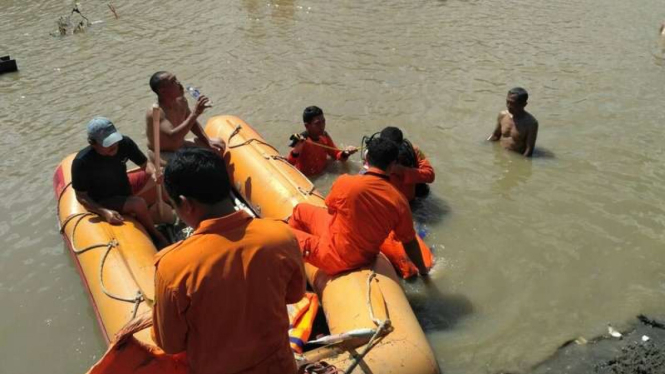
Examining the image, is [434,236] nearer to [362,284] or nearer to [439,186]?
[439,186]

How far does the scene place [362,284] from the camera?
3.68m

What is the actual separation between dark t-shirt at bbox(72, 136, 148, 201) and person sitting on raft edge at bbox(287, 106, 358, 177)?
1647 mm

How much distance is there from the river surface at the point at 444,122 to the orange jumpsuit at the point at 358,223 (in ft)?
2.60

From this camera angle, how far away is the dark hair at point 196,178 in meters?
2.04

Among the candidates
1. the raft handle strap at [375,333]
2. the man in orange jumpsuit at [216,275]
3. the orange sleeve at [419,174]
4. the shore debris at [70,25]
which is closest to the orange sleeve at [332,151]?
the orange sleeve at [419,174]

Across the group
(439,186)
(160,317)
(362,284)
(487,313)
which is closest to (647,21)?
(439,186)

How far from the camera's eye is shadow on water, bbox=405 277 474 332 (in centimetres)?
410

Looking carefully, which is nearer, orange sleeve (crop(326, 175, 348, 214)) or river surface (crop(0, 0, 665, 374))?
orange sleeve (crop(326, 175, 348, 214))

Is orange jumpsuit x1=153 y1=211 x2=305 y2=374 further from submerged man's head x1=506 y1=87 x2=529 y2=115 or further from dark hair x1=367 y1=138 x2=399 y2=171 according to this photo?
submerged man's head x1=506 y1=87 x2=529 y2=115

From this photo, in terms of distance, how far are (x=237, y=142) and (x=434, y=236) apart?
2.18 metres

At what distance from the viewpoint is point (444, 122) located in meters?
7.21

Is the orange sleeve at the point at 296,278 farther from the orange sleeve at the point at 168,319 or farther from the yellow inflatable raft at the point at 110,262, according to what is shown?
the yellow inflatable raft at the point at 110,262

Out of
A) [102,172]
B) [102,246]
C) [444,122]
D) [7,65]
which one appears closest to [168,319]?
[102,246]

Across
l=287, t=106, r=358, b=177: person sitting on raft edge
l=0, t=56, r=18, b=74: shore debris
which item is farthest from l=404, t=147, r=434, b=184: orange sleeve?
l=0, t=56, r=18, b=74: shore debris
